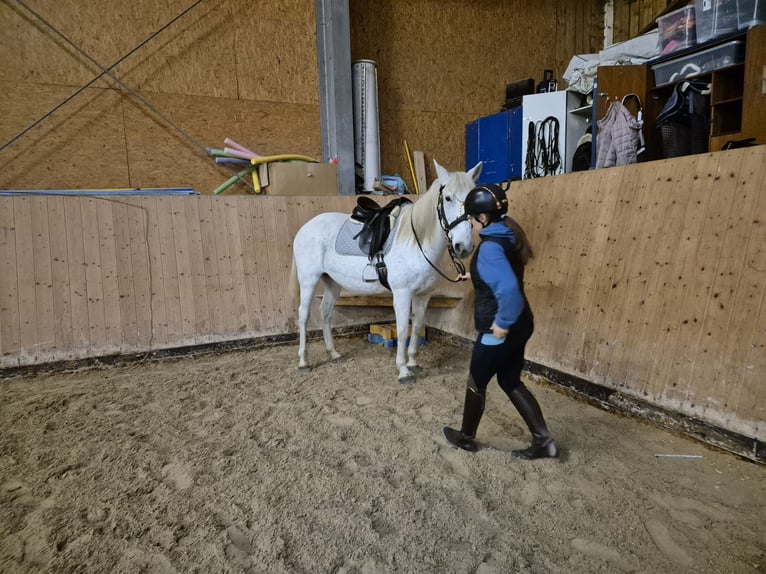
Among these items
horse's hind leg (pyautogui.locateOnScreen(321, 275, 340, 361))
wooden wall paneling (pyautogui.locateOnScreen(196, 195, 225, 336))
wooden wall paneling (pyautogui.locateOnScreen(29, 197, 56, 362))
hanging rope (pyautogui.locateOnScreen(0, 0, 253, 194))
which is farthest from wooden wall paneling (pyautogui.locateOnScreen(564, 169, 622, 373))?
wooden wall paneling (pyautogui.locateOnScreen(29, 197, 56, 362))

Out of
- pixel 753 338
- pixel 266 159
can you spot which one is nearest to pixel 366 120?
pixel 266 159

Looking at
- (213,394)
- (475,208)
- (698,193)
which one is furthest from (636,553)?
(213,394)

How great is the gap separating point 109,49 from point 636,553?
22.1 feet

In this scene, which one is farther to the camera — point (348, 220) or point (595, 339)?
point (348, 220)

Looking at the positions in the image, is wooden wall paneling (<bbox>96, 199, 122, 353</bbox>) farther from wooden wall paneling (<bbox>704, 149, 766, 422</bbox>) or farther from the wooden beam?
wooden wall paneling (<bbox>704, 149, 766, 422</bbox>)

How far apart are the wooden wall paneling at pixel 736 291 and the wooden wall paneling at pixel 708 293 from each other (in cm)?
2

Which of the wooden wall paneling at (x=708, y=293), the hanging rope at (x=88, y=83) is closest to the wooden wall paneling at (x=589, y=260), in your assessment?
the wooden wall paneling at (x=708, y=293)

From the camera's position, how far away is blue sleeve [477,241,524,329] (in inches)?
78.2

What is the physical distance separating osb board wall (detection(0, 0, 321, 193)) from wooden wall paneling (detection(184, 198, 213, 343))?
1221mm

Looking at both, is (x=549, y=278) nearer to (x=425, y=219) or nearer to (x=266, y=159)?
(x=425, y=219)

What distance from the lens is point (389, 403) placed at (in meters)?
3.19

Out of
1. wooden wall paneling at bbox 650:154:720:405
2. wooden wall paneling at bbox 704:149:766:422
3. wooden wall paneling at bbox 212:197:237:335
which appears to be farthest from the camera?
wooden wall paneling at bbox 212:197:237:335

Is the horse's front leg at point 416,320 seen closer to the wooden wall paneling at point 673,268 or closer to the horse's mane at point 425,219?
the horse's mane at point 425,219

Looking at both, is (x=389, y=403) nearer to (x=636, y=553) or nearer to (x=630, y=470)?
(x=630, y=470)
